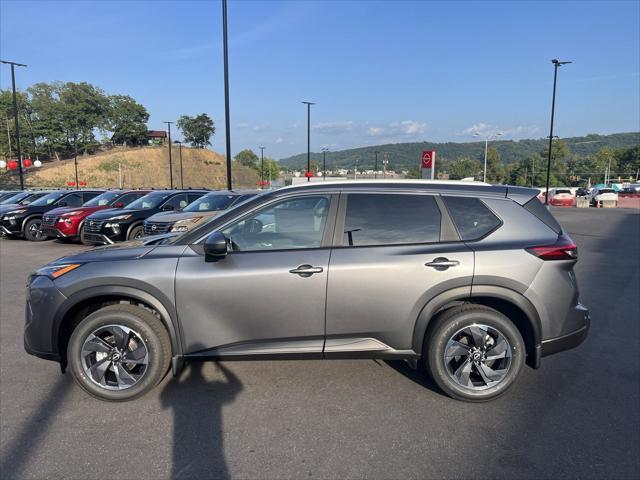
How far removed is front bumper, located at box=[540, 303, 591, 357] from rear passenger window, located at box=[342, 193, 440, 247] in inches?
47.6

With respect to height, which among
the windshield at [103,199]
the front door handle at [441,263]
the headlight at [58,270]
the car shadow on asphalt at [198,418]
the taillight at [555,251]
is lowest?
the car shadow on asphalt at [198,418]

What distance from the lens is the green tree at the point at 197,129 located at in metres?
127

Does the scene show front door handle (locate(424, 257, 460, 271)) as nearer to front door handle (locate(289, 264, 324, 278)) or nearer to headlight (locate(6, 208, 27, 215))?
front door handle (locate(289, 264, 324, 278))

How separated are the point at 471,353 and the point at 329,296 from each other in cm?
122

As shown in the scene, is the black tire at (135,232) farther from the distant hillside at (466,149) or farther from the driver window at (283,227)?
the distant hillside at (466,149)

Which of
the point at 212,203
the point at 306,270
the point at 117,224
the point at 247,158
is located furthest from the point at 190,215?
the point at 247,158

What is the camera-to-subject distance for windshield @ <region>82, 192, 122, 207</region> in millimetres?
14555

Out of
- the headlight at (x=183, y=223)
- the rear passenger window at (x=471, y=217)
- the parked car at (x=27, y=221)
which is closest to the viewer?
the rear passenger window at (x=471, y=217)

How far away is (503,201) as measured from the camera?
3.67m

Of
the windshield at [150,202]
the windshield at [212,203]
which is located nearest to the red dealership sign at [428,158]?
the windshield at [212,203]

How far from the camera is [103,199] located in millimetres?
15047

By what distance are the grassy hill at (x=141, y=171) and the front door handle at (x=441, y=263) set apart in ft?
276

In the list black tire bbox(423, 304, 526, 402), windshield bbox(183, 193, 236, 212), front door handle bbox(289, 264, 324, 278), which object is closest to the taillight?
black tire bbox(423, 304, 526, 402)

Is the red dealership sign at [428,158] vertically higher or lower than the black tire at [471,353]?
higher
